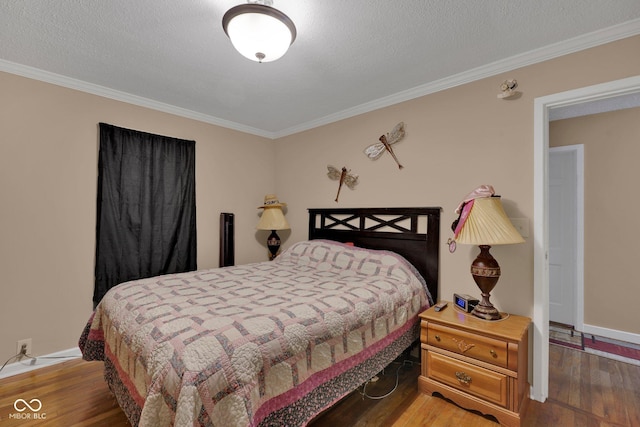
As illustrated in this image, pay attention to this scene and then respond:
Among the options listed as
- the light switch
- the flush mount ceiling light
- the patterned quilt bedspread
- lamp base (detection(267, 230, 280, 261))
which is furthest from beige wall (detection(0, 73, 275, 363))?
the light switch

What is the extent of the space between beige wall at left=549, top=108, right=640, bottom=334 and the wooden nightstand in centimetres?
183

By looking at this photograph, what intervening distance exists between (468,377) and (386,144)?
204 centimetres

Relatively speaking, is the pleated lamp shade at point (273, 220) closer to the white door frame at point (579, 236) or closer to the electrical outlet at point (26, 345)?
the electrical outlet at point (26, 345)

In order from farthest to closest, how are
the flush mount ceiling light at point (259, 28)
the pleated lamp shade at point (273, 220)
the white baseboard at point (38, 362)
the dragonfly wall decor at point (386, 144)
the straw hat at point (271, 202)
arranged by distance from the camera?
the straw hat at point (271, 202), the pleated lamp shade at point (273, 220), the dragonfly wall decor at point (386, 144), the white baseboard at point (38, 362), the flush mount ceiling light at point (259, 28)

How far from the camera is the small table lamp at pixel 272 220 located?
360cm

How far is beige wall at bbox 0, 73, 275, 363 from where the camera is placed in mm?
2279

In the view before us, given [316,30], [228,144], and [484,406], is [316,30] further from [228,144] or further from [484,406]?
[484,406]

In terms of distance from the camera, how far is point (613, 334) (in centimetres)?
297

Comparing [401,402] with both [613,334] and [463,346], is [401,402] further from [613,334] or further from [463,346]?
[613,334]

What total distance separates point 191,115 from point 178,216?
3.75ft

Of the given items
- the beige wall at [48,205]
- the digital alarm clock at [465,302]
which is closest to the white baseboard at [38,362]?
the beige wall at [48,205]

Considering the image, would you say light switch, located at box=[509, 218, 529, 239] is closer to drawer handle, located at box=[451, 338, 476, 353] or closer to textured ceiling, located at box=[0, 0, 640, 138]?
drawer handle, located at box=[451, 338, 476, 353]

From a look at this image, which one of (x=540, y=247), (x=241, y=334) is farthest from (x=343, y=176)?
(x=241, y=334)

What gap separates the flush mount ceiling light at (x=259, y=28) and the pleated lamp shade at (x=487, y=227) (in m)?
1.60
